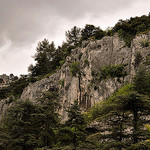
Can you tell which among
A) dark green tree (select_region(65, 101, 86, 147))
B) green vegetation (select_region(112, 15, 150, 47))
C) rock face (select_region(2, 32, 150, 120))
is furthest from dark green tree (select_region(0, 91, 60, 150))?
green vegetation (select_region(112, 15, 150, 47))

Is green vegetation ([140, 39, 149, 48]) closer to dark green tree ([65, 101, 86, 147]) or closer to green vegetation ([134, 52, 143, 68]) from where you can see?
green vegetation ([134, 52, 143, 68])

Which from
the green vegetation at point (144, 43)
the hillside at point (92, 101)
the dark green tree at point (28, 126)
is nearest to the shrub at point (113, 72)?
the hillside at point (92, 101)

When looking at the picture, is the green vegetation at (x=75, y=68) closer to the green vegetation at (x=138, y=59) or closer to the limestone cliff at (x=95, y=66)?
the limestone cliff at (x=95, y=66)

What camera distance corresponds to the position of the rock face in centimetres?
2339

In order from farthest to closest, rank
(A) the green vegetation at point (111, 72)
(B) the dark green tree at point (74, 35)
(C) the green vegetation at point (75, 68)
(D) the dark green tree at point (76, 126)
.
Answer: (B) the dark green tree at point (74, 35), (C) the green vegetation at point (75, 68), (A) the green vegetation at point (111, 72), (D) the dark green tree at point (76, 126)

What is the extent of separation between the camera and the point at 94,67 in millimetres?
27812

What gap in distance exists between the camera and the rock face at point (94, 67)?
2339cm

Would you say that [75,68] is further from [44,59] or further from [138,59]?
[44,59]

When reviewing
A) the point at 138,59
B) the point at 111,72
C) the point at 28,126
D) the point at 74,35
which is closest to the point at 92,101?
the point at 111,72

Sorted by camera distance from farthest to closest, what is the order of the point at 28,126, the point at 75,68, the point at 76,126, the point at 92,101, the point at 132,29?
the point at 75,68 → the point at 132,29 → the point at 92,101 → the point at 28,126 → the point at 76,126

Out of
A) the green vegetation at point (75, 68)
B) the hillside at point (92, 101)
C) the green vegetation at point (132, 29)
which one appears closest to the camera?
the hillside at point (92, 101)

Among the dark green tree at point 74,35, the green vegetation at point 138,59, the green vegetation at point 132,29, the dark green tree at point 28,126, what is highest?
the dark green tree at point 74,35

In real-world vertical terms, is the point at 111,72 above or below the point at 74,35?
below

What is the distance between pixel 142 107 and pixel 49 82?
29.5 m
